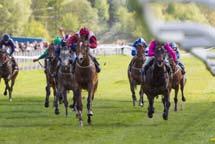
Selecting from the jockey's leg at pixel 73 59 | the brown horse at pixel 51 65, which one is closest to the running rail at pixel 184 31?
the jockey's leg at pixel 73 59

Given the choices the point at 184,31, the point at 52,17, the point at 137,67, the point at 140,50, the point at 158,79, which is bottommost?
the point at 52,17

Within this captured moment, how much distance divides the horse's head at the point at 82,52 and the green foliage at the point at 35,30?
3273 inches

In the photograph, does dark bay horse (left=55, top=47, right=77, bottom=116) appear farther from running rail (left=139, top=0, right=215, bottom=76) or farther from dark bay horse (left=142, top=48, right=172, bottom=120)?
running rail (left=139, top=0, right=215, bottom=76)

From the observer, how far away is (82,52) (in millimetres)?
14758

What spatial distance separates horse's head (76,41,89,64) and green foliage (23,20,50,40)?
273ft

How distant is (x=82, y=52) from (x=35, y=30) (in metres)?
87.7

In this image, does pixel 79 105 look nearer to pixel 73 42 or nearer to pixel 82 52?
pixel 73 42

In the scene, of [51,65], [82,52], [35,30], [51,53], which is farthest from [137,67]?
[35,30]

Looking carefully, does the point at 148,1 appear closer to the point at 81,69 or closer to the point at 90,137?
the point at 90,137

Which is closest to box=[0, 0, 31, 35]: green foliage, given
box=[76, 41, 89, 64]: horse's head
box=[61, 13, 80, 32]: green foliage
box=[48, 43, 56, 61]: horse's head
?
box=[61, 13, 80, 32]: green foliage

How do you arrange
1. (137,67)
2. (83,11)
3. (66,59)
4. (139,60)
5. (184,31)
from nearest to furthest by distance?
(184,31), (66,59), (139,60), (137,67), (83,11)

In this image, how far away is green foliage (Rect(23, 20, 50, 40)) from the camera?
100 meters

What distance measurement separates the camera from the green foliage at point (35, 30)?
10000 centimetres

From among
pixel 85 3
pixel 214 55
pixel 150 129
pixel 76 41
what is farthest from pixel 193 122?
pixel 85 3
